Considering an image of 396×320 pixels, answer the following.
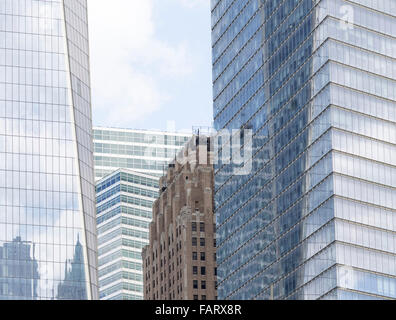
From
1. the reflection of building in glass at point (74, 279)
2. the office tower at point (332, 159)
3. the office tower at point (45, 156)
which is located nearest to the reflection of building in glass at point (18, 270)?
the office tower at point (45, 156)

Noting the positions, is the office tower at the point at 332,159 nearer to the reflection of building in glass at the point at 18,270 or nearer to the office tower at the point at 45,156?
the office tower at the point at 45,156

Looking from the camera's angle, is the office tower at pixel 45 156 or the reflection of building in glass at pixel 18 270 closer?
the reflection of building in glass at pixel 18 270

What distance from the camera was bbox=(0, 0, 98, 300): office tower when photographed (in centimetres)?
16988

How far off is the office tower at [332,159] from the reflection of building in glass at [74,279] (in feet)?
109

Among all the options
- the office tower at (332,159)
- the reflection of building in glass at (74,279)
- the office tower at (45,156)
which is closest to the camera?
the office tower at (332,159)

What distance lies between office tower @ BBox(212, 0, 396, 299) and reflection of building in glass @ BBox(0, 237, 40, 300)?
40.8 metres

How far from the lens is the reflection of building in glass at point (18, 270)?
547 ft

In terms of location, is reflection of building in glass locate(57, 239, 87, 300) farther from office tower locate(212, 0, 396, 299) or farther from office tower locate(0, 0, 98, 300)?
office tower locate(212, 0, 396, 299)

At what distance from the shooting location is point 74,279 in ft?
557

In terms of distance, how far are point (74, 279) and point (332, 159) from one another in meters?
43.7

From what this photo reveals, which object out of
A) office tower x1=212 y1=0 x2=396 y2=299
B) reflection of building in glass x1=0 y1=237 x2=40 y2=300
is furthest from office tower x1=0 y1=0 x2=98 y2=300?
office tower x1=212 y1=0 x2=396 y2=299

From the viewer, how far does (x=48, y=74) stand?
181 m

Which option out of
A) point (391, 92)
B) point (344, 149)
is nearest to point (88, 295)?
point (344, 149)
